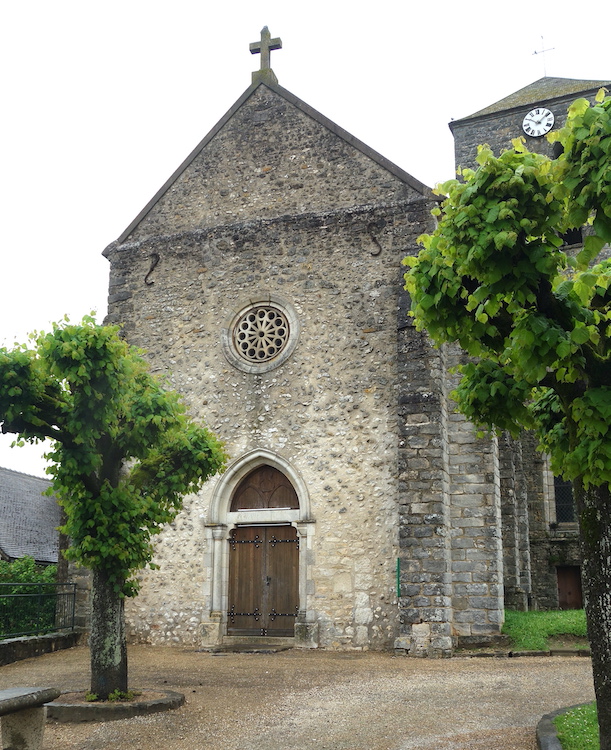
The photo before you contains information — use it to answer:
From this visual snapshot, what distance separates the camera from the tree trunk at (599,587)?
187 inches

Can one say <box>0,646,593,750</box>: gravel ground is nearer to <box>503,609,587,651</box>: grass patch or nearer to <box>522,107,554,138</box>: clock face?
<box>503,609,587,651</box>: grass patch

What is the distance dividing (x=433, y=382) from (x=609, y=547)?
718cm

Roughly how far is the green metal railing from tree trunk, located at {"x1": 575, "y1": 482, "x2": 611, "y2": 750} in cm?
965

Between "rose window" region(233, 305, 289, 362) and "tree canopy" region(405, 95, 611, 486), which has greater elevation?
"rose window" region(233, 305, 289, 362)

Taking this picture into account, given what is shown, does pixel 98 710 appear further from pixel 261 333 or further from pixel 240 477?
pixel 261 333

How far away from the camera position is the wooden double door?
12.5 m

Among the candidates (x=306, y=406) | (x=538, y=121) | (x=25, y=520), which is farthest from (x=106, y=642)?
(x=25, y=520)

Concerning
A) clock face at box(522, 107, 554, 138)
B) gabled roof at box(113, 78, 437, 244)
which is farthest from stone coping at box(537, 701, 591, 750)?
clock face at box(522, 107, 554, 138)

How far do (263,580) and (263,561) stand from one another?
0.31 meters

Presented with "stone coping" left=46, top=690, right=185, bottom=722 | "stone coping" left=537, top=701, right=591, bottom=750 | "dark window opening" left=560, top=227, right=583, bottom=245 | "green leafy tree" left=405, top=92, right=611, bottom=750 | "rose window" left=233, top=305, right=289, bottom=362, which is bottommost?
"stone coping" left=46, top=690, right=185, bottom=722

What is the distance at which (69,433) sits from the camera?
744 centimetres

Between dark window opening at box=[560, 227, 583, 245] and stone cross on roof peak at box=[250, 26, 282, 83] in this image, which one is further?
dark window opening at box=[560, 227, 583, 245]

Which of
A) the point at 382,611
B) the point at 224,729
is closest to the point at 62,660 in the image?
the point at 382,611

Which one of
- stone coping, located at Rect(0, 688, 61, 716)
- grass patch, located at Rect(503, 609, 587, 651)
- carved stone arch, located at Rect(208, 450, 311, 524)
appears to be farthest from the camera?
carved stone arch, located at Rect(208, 450, 311, 524)
